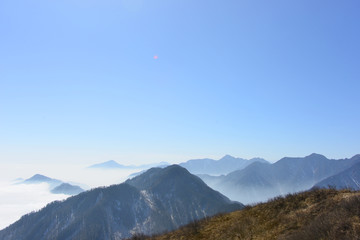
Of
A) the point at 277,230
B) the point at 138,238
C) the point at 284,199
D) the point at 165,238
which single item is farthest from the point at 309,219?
the point at 138,238

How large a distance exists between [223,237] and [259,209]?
579cm

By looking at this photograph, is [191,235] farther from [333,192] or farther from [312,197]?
[333,192]

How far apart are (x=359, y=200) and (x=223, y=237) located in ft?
30.4

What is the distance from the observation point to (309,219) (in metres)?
15.4

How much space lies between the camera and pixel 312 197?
19.2 m

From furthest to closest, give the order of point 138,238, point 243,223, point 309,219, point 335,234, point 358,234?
point 138,238
point 243,223
point 309,219
point 335,234
point 358,234

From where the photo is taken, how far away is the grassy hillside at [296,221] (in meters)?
11.8

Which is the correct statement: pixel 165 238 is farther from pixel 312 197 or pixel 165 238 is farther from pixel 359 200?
pixel 359 200

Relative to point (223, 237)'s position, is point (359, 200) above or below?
above

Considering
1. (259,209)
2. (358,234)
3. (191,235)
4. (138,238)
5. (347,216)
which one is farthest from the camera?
(138,238)

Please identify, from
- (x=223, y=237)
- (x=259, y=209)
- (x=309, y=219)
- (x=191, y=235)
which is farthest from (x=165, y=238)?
(x=309, y=219)

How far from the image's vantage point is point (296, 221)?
Answer: 15883 mm

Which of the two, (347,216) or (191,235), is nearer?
(347,216)

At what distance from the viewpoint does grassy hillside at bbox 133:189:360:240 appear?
1180cm
